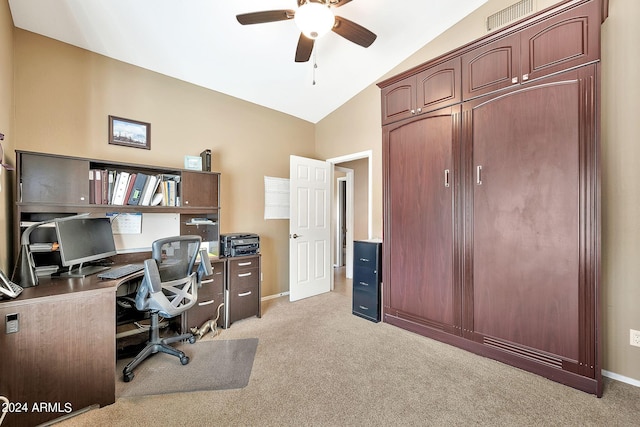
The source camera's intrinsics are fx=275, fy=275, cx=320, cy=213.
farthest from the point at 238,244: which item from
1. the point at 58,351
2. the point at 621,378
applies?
the point at 621,378

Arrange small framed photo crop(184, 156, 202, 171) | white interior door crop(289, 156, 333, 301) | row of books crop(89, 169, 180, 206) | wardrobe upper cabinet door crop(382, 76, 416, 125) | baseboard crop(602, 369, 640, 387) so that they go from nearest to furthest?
baseboard crop(602, 369, 640, 387), row of books crop(89, 169, 180, 206), wardrobe upper cabinet door crop(382, 76, 416, 125), small framed photo crop(184, 156, 202, 171), white interior door crop(289, 156, 333, 301)

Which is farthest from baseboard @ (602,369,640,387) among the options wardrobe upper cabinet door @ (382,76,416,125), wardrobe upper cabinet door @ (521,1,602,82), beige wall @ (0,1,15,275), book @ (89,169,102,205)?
beige wall @ (0,1,15,275)

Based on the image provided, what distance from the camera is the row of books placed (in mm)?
2318

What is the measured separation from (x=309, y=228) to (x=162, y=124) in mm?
2171

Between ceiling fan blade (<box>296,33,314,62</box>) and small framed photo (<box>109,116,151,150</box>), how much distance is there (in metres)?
1.72

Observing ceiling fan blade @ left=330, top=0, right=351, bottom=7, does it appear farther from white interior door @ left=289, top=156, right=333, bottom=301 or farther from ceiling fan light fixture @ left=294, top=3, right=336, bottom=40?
white interior door @ left=289, top=156, right=333, bottom=301

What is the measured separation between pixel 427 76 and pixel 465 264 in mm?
1791

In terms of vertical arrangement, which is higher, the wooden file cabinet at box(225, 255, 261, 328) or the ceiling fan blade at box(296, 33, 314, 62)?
the ceiling fan blade at box(296, 33, 314, 62)

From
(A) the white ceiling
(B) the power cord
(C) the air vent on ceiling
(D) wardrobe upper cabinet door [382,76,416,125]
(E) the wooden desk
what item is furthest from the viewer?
(D) wardrobe upper cabinet door [382,76,416,125]

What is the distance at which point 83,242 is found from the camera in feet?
6.99

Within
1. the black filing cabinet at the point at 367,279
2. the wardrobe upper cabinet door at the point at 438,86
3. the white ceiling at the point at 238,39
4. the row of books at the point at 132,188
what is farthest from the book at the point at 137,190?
the wardrobe upper cabinet door at the point at 438,86

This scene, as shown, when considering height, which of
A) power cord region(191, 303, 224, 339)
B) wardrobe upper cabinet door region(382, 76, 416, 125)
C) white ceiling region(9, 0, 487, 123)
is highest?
white ceiling region(9, 0, 487, 123)

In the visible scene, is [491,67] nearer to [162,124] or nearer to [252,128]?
[252,128]

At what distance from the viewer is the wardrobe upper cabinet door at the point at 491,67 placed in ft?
6.98
